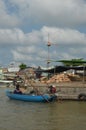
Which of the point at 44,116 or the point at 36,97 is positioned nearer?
the point at 44,116

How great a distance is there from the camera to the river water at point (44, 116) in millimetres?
26469

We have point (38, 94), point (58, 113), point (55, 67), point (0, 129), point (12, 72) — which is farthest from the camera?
point (12, 72)

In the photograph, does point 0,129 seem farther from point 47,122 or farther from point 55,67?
point 55,67

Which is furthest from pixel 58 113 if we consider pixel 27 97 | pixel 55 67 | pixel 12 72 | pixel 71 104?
pixel 12 72

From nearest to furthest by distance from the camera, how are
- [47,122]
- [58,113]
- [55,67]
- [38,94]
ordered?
[47,122] < [58,113] < [38,94] < [55,67]

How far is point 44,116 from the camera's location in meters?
32.1

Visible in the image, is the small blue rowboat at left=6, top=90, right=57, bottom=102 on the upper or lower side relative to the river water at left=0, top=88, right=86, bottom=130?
upper

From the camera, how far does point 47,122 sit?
28.5m

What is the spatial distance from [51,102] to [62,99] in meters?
2.38

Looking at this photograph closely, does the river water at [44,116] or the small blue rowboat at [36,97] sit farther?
the small blue rowboat at [36,97]

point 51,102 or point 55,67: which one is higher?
point 55,67

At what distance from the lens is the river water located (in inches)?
1042

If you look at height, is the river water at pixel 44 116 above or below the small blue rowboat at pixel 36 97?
below

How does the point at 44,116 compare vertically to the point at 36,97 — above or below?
below
